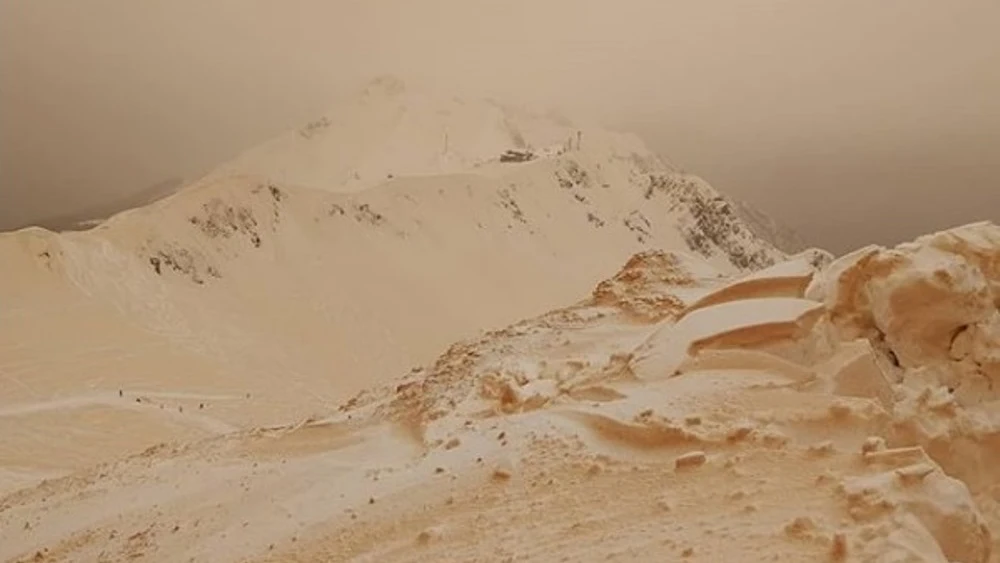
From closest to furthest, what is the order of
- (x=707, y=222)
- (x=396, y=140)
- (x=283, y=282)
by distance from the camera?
(x=283, y=282), (x=707, y=222), (x=396, y=140)

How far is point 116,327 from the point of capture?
20812 millimetres

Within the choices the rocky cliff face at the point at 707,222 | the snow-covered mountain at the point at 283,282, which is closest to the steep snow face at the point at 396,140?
the rocky cliff face at the point at 707,222

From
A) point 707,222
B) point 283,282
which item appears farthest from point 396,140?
point 283,282

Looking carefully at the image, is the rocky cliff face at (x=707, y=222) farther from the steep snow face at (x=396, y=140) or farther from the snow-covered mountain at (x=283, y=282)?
the steep snow face at (x=396, y=140)

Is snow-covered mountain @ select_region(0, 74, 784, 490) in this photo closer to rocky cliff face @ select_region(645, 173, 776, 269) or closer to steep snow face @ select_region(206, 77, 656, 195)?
rocky cliff face @ select_region(645, 173, 776, 269)

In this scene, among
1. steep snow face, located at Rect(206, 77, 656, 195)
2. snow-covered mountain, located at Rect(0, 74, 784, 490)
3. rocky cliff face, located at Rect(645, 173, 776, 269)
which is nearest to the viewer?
snow-covered mountain, located at Rect(0, 74, 784, 490)

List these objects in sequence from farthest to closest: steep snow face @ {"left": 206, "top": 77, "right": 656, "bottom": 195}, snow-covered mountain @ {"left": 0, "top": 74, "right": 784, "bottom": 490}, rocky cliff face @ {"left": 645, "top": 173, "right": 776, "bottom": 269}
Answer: steep snow face @ {"left": 206, "top": 77, "right": 656, "bottom": 195} < rocky cliff face @ {"left": 645, "top": 173, "right": 776, "bottom": 269} < snow-covered mountain @ {"left": 0, "top": 74, "right": 784, "bottom": 490}

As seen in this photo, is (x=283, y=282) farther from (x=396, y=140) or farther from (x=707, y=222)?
(x=396, y=140)

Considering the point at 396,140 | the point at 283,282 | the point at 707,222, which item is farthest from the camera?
the point at 396,140

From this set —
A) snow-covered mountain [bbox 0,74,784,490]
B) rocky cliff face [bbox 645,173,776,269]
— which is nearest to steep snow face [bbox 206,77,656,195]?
rocky cliff face [bbox 645,173,776,269]

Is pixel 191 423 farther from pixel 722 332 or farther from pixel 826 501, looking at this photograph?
pixel 826 501

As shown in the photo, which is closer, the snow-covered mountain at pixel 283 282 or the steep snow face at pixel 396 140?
the snow-covered mountain at pixel 283 282

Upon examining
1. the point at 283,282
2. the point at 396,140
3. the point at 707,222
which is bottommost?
the point at 707,222

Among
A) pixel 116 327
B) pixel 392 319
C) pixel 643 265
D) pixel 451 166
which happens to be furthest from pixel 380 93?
pixel 643 265
